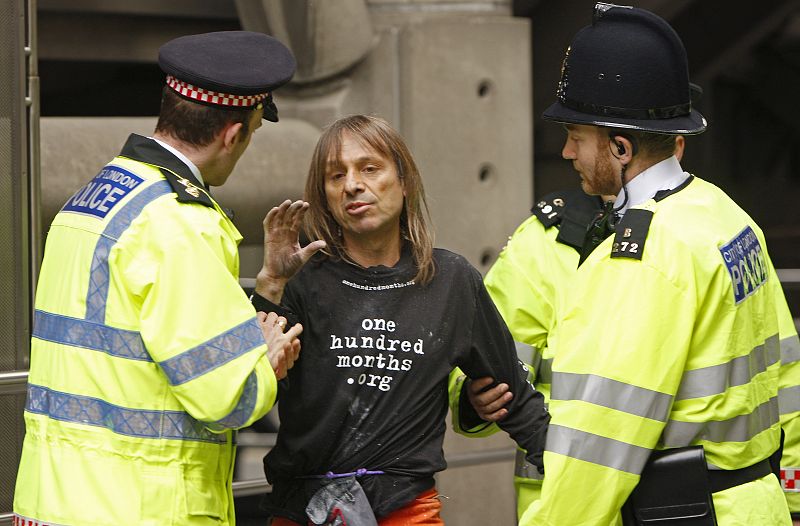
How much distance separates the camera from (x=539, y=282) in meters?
3.67

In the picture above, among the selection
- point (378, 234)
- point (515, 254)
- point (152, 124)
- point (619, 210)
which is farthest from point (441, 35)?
point (619, 210)

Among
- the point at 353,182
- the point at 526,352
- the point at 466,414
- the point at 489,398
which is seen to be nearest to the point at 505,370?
the point at 489,398

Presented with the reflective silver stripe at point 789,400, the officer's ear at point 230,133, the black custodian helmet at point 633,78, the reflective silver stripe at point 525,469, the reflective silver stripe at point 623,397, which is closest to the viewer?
the reflective silver stripe at point 623,397

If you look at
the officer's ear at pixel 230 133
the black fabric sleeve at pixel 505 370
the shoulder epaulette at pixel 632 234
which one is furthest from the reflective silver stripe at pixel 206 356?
the shoulder epaulette at pixel 632 234

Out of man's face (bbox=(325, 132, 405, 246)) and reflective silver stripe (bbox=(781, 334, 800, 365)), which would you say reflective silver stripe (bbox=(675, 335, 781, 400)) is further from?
man's face (bbox=(325, 132, 405, 246))

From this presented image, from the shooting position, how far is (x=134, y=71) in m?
5.16

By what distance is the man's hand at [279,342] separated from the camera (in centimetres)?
279

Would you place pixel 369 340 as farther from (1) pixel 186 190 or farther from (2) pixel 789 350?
(2) pixel 789 350

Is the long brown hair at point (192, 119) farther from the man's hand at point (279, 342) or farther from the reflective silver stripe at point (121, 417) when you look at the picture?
the reflective silver stripe at point (121, 417)

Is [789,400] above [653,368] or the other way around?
the other way around

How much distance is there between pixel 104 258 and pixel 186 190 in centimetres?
23

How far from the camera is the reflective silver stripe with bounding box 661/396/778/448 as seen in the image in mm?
2562

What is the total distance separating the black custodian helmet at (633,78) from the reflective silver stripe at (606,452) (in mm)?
703

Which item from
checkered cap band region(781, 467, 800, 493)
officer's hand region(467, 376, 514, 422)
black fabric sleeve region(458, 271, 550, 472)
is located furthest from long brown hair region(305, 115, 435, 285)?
checkered cap band region(781, 467, 800, 493)
